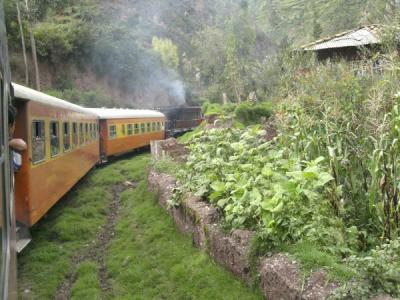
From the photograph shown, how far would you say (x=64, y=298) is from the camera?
5941 millimetres

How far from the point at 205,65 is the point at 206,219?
4099 cm

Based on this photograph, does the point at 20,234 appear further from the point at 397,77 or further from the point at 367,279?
the point at 397,77

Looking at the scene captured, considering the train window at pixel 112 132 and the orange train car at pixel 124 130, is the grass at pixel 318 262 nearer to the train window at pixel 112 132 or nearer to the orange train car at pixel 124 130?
the orange train car at pixel 124 130

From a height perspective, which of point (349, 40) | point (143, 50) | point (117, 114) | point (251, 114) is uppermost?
point (143, 50)

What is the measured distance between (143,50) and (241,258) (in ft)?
125

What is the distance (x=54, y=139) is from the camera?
8719 mm

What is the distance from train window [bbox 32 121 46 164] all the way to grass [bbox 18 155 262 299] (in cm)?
144

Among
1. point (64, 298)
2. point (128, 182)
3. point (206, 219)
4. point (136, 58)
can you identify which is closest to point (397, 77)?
point (206, 219)

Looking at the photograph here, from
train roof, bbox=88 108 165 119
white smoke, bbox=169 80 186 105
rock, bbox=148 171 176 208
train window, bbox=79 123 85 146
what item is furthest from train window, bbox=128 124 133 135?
white smoke, bbox=169 80 186 105

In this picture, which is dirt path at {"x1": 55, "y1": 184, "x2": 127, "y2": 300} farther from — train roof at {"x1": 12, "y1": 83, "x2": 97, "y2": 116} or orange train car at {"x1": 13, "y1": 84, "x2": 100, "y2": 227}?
train roof at {"x1": 12, "y1": 83, "x2": 97, "y2": 116}

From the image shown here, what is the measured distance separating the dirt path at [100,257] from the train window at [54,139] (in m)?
1.68

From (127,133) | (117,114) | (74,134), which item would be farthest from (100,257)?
(127,133)

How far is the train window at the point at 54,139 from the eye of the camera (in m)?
8.46

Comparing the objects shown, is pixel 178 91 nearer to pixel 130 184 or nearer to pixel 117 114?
pixel 117 114
